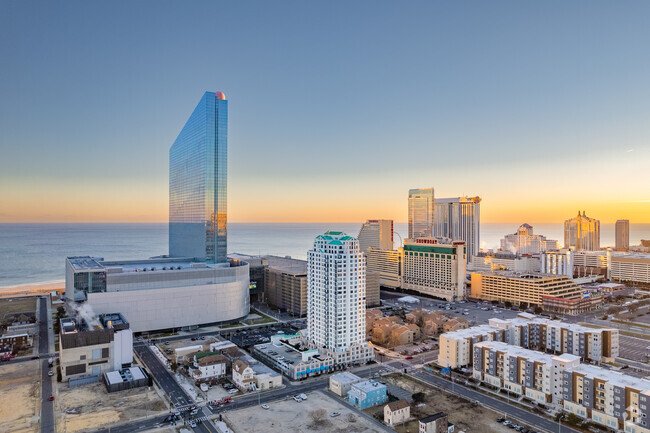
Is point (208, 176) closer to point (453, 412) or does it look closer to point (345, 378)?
point (345, 378)

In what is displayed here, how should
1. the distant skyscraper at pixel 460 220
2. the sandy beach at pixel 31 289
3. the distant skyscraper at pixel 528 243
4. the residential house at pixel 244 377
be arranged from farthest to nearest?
the distant skyscraper at pixel 528 243 < the distant skyscraper at pixel 460 220 < the sandy beach at pixel 31 289 < the residential house at pixel 244 377

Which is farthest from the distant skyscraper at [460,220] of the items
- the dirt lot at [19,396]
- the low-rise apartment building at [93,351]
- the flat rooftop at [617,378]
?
the dirt lot at [19,396]

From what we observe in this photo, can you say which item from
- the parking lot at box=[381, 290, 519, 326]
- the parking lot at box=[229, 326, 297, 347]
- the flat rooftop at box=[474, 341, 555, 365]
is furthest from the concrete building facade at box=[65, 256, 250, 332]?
the flat rooftop at box=[474, 341, 555, 365]

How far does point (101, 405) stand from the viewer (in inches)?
1476

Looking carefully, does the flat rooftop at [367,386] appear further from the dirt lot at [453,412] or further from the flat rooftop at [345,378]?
the dirt lot at [453,412]

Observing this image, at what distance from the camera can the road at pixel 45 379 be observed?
34.0 metres

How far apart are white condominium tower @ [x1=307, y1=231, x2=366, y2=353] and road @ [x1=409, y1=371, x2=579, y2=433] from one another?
8372mm

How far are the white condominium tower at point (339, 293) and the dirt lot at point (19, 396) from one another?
2836 cm

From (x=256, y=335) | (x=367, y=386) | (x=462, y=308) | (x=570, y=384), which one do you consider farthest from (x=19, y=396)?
(x=462, y=308)

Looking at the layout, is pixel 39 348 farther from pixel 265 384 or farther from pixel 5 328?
pixel 265 384

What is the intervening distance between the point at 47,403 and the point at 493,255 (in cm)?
13064

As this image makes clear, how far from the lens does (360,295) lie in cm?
5050

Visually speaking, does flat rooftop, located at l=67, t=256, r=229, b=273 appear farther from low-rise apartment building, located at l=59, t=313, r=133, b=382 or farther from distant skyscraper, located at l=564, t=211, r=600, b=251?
distant skyscraper, located at l=564, t=211, r=600, b=251

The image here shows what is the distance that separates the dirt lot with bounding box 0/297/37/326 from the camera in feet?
222
